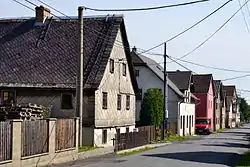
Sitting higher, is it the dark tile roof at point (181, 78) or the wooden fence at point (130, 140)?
the dark tile roof at point (181, 78)

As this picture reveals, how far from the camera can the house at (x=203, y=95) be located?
8012 cm

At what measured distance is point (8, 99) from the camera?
33.6 m

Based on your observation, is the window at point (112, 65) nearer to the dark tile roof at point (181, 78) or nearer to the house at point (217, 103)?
the dark tile roof at point (181, 78)

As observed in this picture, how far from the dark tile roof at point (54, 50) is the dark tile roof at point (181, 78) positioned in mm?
29322

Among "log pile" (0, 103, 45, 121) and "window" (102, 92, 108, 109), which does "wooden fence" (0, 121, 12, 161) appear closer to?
"log pile" (0, 103, 45, 121)

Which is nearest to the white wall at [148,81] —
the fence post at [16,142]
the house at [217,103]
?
the house at [217,103]

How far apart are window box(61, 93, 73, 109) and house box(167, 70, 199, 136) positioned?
30.3m

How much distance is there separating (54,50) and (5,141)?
18.3 meters

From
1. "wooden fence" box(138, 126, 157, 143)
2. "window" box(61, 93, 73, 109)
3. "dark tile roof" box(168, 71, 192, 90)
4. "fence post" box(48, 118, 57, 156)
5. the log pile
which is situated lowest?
"wooden fence" box(138, 126, 157, 143)

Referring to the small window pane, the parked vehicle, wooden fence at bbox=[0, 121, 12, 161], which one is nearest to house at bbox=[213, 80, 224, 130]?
the parked vehicle

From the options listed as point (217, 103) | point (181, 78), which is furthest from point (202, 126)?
point (217, 103)

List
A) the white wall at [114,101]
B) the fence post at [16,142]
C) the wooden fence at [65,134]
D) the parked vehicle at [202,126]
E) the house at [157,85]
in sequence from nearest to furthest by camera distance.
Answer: the fence post at [16,142] < the wooden fence at [65,134] < the white wall at [114,101] < the house at [157,85] < the parked vehicle at [202,126]

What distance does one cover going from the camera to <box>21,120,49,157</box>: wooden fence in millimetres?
19625

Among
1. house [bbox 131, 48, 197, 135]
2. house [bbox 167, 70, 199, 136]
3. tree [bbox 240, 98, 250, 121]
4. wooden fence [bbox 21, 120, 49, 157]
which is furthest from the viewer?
tree [bbox 240, 98, 250, 121]
